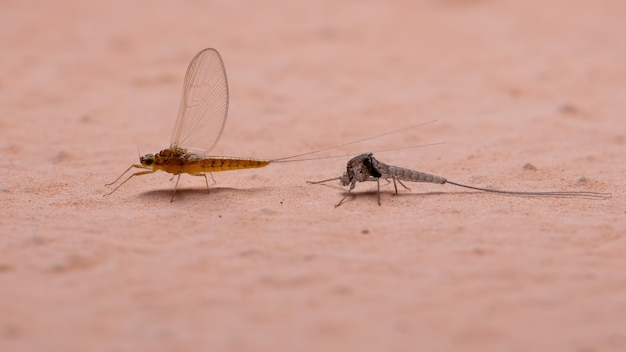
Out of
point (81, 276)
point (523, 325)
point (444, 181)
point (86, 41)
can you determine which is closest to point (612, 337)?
point (523, 325)

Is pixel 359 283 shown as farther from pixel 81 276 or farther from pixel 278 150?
pixel 278 150

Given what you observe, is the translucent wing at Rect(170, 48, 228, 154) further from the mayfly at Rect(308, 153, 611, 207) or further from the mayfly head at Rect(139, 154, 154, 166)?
the mayfly at Rect(308, 153, 611, 207)

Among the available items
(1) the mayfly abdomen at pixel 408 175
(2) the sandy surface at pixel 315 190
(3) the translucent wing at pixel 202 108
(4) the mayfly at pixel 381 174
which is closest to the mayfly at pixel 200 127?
(3) the translucent wing at pixel 202 108

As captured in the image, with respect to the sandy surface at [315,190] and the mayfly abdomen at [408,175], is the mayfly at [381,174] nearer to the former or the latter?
the mayfly abdomen at [408,175]

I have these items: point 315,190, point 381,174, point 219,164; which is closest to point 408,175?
point 381,174

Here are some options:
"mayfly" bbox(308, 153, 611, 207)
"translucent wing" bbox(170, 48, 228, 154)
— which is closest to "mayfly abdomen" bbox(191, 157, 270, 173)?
"translucent wing" bbox(170, 48, 228, 154)

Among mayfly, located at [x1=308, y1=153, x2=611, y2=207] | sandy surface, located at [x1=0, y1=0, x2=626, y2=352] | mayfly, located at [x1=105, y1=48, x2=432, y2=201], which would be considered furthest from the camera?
mayfly, located at [x1=105, y1=48, x2=432, y2=201]
